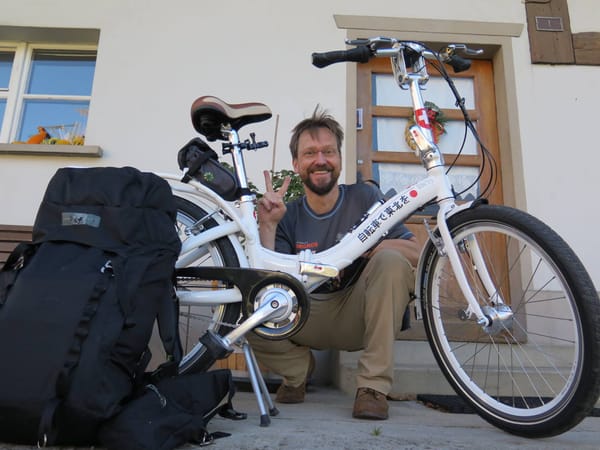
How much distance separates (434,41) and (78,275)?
3.04 m

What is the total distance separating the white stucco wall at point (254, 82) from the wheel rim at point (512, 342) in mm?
1399

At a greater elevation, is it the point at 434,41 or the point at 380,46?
the point at 434,41

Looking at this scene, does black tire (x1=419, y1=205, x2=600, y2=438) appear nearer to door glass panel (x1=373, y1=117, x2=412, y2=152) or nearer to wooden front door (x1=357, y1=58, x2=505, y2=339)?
wooden front door (x1=357, y1=58, x2=505, y2=339)

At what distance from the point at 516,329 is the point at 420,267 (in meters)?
0.38

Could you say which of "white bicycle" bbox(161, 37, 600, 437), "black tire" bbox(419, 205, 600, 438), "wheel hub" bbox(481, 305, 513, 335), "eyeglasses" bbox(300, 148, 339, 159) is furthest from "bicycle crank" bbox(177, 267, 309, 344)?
"eyeglasses" bbox(300, 148, 339, 159)

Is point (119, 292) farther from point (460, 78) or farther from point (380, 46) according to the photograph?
point (460, 78)

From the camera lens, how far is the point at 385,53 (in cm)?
165

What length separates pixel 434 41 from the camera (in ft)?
11.0

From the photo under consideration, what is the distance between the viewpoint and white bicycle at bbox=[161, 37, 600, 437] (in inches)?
53.7

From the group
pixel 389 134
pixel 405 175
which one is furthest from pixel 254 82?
pixel 405 175

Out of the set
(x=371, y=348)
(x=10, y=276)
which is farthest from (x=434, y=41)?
(x=10, y=276)

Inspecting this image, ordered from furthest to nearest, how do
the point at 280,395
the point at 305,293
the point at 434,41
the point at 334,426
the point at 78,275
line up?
the point at 434,41 → the point at 280,395 → the point at 305,293 → the point at 334,426 → the point at 78,275

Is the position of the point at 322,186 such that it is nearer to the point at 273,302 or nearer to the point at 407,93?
the point at 273,302

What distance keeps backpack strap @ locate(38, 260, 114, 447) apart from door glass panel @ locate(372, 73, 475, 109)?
2.76 m
